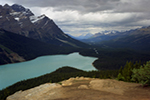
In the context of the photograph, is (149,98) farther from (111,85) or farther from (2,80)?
(2,80)

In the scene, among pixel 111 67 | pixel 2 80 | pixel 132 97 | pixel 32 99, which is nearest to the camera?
pixel 132 97

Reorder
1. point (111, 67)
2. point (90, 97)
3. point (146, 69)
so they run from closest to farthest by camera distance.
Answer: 1. point (90, 97)
2. point (146, 69)
3. point (111, 67)

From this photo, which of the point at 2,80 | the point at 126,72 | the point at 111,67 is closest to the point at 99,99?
the point at 126,72

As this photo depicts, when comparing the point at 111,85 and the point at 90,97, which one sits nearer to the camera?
the point at 90,97

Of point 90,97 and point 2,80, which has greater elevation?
point 90,97

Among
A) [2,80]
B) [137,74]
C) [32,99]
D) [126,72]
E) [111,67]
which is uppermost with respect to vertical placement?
[137,74]

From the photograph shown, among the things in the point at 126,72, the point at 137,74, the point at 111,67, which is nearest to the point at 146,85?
the point at 137,74

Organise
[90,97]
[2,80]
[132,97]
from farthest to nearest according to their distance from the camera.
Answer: [2,80], [90,97], [132,97]

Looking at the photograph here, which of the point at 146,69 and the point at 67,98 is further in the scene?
the point at 146,69

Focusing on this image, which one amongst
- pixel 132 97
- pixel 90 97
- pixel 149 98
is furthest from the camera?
pixel 90 97

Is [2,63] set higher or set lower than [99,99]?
lower
